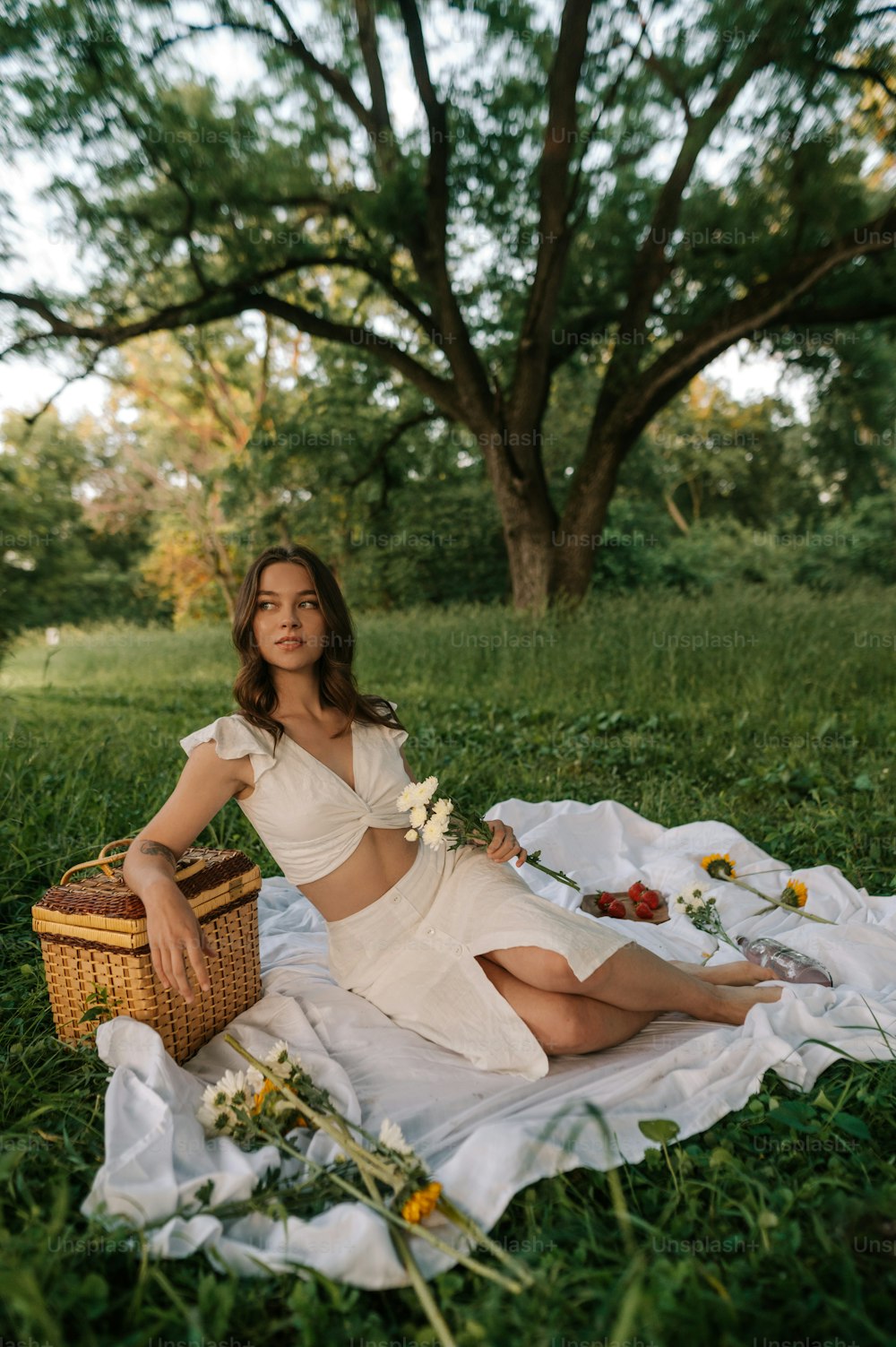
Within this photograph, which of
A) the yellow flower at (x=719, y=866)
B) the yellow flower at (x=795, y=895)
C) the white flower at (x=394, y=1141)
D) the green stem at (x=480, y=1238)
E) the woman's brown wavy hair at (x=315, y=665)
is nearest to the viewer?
the green stem at (x=480, y=1238)

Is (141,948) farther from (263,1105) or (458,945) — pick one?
(458,945)

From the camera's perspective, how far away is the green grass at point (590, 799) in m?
1.55

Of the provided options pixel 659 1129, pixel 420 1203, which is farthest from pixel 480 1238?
pixel 659 1129

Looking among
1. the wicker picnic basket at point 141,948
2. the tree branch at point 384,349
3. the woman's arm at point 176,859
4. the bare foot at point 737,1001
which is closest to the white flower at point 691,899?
the bare foot at point 737,1001

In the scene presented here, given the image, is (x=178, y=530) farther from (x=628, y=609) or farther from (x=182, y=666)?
(x=628, y=609)

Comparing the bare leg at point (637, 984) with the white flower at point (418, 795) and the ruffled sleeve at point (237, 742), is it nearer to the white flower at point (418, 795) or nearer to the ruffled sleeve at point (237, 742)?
the white flower at point (418, 795)

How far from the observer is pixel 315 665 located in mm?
2744

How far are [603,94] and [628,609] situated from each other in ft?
18.0

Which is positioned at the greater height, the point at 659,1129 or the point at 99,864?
the point at 99,864

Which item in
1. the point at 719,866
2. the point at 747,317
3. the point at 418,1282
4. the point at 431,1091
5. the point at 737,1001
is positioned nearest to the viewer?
the point at 418,1282

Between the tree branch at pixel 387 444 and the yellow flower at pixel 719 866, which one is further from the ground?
the tree branch at pixel 387 444

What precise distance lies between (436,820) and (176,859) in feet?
2.49

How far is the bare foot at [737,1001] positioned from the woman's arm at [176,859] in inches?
58.4

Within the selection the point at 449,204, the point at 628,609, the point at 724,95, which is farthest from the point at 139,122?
the point at 628,609
